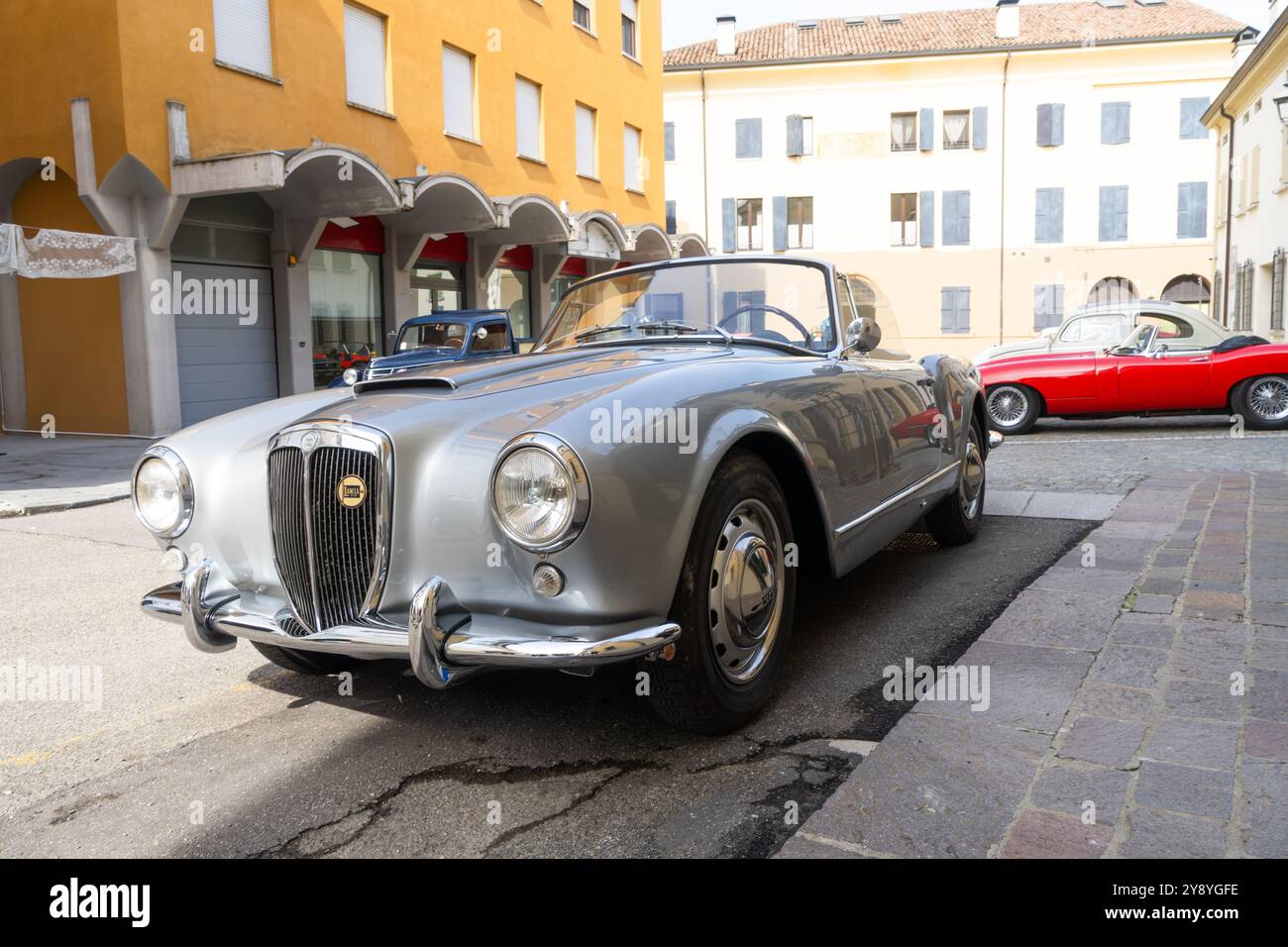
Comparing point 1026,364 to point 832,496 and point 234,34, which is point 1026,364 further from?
point 234,34

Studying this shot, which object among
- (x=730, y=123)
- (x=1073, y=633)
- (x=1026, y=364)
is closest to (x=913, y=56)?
(x=730, y=123)

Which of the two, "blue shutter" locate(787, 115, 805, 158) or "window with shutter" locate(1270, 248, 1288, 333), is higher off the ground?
"blue shutter" locate(787, 115, 805, 158)

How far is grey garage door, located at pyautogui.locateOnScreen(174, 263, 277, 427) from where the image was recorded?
45.5ft

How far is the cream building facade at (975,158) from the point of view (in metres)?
37.7

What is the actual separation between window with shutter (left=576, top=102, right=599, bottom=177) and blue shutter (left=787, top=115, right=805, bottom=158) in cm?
1867

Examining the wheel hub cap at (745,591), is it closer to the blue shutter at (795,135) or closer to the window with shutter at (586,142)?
the window with shutter at (586,142)

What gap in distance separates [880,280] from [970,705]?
38111 millimetres

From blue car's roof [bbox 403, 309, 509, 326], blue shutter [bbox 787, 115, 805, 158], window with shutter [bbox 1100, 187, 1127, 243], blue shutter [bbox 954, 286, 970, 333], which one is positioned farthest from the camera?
blue shutter [bbox 787, 115, 805, 158]

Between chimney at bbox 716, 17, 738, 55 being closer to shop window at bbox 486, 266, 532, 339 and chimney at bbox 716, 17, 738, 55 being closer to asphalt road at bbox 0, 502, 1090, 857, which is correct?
shop window at bbox 486, 266, 532, 339

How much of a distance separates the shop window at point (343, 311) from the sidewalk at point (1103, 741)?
1351 cm

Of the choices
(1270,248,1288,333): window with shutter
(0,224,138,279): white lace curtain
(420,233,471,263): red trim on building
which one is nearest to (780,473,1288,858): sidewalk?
(0,224,138,279): white lace curtain

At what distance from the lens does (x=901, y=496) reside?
13.9ft

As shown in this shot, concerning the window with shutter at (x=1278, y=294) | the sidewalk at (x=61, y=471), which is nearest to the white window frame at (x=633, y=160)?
the window with shutter at (x=1278, y=294)

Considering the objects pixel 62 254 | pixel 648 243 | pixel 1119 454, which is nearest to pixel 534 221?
pixel 648 243
